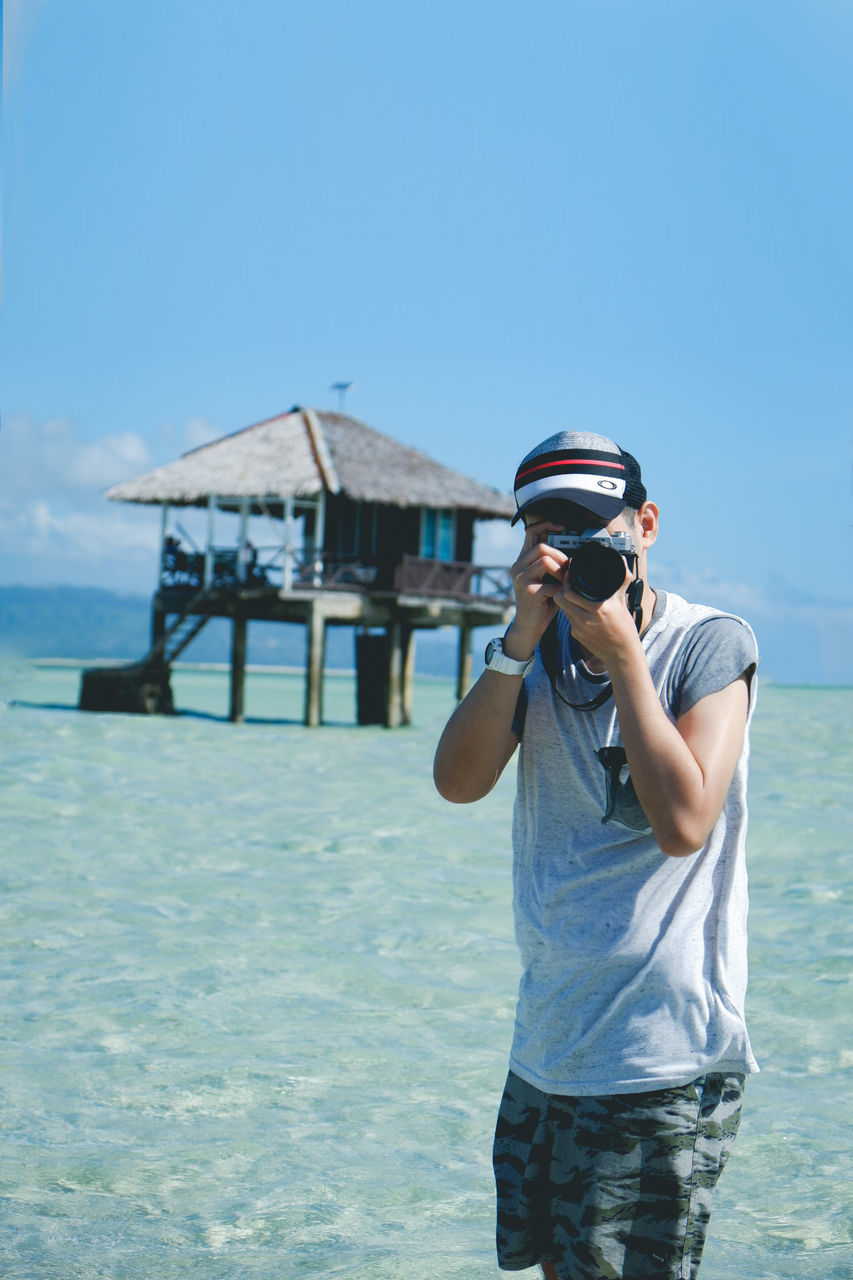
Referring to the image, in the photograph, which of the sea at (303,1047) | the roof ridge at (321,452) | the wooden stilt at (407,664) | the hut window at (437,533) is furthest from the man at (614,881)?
the wooden stilt at (407,664)

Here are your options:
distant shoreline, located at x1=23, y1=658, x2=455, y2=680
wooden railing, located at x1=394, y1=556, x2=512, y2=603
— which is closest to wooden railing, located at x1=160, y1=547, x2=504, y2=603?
wooden railing, located at x1=394, y1=556, x2=512, y2=603

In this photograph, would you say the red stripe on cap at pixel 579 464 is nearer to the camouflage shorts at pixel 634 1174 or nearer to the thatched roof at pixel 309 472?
the camouflage shorts at pixel 634 1174

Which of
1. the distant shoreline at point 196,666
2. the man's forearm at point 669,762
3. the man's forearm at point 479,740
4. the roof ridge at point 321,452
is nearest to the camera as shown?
the man's forearm at point 669,762

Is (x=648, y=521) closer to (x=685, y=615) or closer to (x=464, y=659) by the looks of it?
(x=685, y=615)

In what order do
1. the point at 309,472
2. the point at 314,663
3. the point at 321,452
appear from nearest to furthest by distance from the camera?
the point at 314,663 → the point at 309,472 → the point at 321,452

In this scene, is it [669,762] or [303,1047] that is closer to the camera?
[669,762]

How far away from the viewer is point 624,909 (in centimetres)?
189

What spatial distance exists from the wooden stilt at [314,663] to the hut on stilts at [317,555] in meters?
0.03

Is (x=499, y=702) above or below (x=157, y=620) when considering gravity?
above

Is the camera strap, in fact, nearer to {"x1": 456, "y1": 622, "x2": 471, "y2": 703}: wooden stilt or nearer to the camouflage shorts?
the camouflage shorts

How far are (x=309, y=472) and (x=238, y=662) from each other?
151 inches

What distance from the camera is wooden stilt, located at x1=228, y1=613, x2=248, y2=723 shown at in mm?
22953

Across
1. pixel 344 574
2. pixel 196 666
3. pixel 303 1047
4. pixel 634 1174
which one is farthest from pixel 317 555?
pixel 196 666

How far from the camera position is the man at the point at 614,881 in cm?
180
